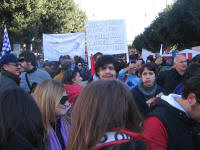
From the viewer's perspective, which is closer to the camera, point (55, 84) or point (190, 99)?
point (190, 99)

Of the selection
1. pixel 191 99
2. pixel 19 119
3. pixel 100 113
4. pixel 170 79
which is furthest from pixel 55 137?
pixel 170 79

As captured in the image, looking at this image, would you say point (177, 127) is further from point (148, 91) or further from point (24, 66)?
point (24, 66)

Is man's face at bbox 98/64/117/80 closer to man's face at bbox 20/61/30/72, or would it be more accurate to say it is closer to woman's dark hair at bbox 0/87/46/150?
woman's dark hair at bbox 0/87/46/150

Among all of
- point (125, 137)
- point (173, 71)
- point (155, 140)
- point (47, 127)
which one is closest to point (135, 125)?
point (125, 137)

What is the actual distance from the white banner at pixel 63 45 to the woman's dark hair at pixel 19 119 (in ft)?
24.6

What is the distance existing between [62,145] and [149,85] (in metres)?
1.76

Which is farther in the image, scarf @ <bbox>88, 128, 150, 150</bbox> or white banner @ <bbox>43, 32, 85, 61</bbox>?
white banner @ <bbox>43, 32, 85, 61</bbox>

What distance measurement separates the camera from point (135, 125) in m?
1.61

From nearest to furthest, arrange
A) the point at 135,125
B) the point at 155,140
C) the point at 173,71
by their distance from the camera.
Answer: the point at 135,125 → the point at 155,140 → the point at 173,71

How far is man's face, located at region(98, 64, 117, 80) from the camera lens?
11.5ft

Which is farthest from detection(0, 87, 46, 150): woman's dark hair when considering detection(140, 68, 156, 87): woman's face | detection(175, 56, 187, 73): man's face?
detection(175, 56, 187, 73): man's face

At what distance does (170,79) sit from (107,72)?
163 cm

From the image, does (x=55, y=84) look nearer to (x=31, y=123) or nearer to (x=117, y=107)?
(x=31, y=123)

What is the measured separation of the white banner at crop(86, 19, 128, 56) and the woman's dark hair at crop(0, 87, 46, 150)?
4.42m
